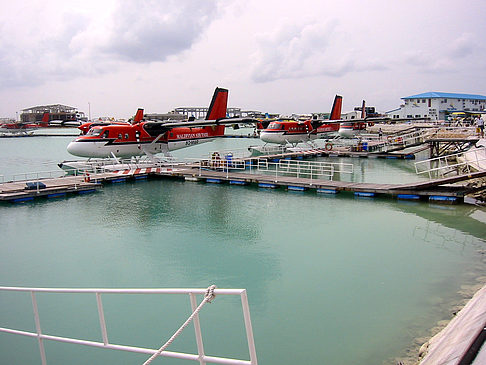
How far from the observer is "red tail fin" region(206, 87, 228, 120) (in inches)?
1158

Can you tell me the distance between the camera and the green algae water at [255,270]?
22.3 feet

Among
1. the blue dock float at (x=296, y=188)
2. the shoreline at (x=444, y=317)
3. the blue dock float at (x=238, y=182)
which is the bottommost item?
the shoreline at (x=444, y=317)

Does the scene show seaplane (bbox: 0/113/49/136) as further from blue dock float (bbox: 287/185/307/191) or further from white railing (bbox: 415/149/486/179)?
white railing (bbox: 415/149/486/179)

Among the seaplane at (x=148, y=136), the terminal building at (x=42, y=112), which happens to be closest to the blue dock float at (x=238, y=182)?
the seaplane at (x=148, y=136)

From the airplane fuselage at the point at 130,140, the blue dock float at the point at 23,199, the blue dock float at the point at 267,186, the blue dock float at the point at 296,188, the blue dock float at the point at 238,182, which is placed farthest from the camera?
the airplane fuselage at the point at 130,140

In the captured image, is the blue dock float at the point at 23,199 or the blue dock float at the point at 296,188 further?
the blue dock float at the point at 296,188

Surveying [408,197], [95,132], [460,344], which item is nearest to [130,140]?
[95,132]

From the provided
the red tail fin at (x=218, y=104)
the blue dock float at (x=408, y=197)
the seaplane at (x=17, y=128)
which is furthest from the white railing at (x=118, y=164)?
the seaplane at (x=17, y=128)

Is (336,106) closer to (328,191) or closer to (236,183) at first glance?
(236,183)

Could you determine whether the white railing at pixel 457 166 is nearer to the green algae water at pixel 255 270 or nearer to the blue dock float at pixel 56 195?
the green algae water at pixel 255 270

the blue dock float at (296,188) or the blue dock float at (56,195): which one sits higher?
the blue dock float at (56,195)

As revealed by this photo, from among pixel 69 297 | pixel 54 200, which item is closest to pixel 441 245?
→ pixel 69 297

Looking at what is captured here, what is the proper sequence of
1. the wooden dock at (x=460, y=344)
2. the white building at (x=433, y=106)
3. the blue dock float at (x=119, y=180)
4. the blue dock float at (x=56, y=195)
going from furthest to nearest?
the white building at (x=433, y=106), the blue dock float at (x=119, y=180), the blue dock float at (x=56, y=195), the wooden dock at (x=460, y=344)

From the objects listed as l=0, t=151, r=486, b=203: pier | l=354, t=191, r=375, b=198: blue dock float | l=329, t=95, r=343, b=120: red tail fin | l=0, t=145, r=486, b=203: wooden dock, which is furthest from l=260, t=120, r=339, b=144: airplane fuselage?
l=354, t=191, r=375, b=198: blue dock float
